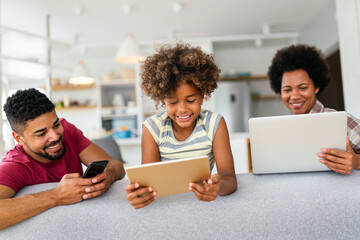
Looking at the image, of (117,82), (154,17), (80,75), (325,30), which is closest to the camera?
(80,75)

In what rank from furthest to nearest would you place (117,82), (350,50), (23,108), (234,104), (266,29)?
(117,82), (234,104), (266,29), (350,50), (23,108)

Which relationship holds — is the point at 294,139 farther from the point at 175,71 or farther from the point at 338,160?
the point at 175,71

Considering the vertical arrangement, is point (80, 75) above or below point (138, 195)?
above

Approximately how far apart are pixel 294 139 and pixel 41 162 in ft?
3.61

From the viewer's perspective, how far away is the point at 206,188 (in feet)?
3.47

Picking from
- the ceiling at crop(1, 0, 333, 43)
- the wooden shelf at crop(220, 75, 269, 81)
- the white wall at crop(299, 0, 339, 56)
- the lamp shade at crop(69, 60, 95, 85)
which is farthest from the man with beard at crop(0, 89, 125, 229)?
the wooden shelf at crop(220, 75, 269, 81)

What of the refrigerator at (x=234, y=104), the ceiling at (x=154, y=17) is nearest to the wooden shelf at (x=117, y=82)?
the ceiling at (x=154, y=17)

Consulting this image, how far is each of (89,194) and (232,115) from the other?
194 inches

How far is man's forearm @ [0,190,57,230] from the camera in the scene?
108cm

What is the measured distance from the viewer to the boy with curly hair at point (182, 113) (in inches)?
56.3

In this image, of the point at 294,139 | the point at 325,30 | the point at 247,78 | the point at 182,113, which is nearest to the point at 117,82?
the point at 247,78

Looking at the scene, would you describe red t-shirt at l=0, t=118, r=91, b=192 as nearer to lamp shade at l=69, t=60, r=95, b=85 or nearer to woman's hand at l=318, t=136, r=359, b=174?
woman's hand at l=318, t=136, r=359, b=174

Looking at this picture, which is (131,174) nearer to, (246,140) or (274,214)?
(274,214)

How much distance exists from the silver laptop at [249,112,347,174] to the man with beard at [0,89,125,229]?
2.06 feet
